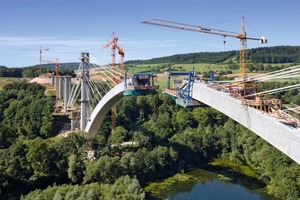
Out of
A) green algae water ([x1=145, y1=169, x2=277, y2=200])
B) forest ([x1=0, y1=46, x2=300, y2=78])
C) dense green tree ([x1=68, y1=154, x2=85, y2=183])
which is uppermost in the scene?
forest ([x1=0, y1=46, x2=300, y2=78])

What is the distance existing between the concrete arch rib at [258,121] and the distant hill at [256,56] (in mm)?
74242

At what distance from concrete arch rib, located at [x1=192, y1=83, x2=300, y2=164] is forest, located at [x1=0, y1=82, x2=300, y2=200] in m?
8.88

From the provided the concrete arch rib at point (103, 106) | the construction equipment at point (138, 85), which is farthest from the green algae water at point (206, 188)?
the concrete arch rib at point (103, 106)

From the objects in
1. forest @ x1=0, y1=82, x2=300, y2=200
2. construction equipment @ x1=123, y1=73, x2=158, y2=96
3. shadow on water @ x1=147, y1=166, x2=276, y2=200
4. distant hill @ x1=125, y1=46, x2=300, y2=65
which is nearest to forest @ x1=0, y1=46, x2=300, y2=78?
distant hill @ x1=125, y1=46, x2=300, y2=65

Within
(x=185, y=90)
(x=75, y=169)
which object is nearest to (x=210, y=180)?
(x=185, y=90)

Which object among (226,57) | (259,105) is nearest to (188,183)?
(259,105)

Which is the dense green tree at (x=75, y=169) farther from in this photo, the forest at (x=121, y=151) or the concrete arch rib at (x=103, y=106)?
the concrete arch rib at (x=103, y=106)

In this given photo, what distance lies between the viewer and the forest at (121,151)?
26812 mm

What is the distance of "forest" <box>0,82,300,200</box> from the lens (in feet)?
88.0

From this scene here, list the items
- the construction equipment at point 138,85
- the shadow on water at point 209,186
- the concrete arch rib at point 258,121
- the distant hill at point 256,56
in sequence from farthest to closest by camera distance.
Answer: the distant hill at point 256,56, the shadow on water at point 209,186, the construction equipment at point 138,85, the concrete arch rib at point 258,121

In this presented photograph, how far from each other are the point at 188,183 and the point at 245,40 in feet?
48.1

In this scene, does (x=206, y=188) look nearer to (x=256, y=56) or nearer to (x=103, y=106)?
(x=103, y=106)

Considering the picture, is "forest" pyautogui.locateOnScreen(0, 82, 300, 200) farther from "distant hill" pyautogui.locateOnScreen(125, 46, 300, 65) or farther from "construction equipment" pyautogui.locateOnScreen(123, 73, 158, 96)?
"distant hill" pyautogui.locateOnScreen(125, 46, 300, 65)

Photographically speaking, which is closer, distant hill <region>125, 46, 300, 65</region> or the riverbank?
the riverbank
